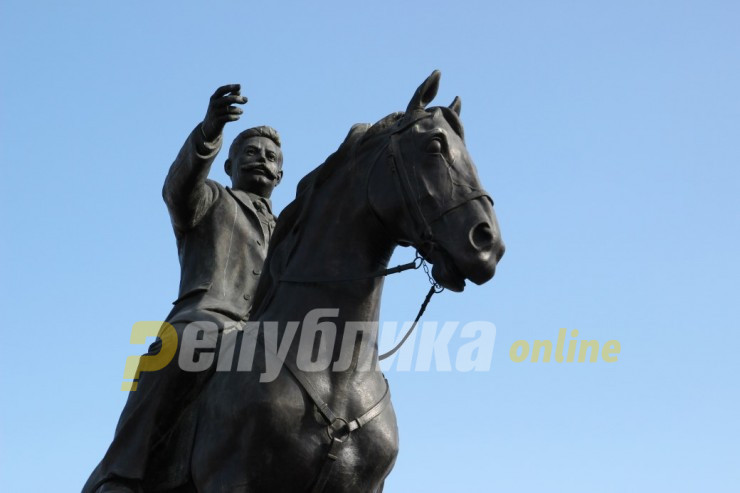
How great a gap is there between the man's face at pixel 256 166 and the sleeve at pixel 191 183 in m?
0.66

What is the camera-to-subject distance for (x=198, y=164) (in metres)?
9.17

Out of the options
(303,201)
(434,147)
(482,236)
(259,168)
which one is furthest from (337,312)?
(259,168)

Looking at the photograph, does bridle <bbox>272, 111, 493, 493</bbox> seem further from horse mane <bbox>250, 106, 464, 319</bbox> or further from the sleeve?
the sleeve

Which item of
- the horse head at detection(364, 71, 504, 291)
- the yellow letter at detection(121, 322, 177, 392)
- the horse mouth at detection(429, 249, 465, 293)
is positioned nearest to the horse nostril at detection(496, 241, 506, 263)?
the horse head at detection(364, 71, 504, 291)

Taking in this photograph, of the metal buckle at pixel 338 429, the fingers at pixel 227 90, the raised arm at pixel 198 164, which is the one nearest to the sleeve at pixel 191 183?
the raised arm at pixel 198 164

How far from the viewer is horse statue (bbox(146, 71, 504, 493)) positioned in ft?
24.8

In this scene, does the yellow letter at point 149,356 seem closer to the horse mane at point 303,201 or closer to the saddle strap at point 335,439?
the horse mane at point 303,201

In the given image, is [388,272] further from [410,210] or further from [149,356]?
[149,356]

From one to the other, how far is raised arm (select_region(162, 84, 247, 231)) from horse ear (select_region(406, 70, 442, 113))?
133 cm

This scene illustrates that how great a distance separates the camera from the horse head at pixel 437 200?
7582 millimetres

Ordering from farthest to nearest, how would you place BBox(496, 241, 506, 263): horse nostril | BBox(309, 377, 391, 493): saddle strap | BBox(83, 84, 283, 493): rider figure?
BBox(83, 84, 283, 493): rider figure → BBox(496, 241, 506, 263): horse nostril → BBox(309, 377, 391, 493): saddle strap

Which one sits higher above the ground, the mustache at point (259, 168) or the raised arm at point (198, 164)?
the mustache at point (259, 168)

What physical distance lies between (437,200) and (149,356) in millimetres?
→ 2638

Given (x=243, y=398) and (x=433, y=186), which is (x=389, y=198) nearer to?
(x=433, y=186)
